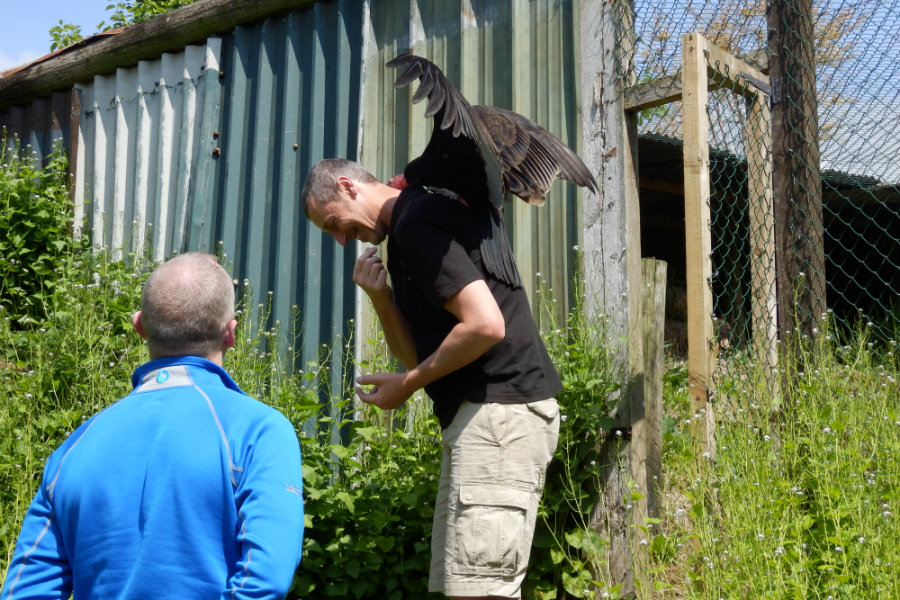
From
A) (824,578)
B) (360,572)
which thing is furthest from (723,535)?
(360,572)

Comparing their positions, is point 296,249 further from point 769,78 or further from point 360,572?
point 769,78

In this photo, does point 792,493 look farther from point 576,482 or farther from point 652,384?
point 576,482

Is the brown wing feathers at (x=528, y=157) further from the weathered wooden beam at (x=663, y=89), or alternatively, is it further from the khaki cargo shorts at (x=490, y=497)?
the khaki cargo shorts at (x=490, y=497)

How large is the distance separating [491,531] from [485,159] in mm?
1171

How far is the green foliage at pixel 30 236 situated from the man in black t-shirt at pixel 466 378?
13.9 feet

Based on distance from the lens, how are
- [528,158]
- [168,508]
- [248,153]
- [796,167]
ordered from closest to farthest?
[168,508] < [528,158] < [796,167] < [248,153]

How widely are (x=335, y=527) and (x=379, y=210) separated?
4.69 ft

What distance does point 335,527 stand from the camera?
12.1 feet

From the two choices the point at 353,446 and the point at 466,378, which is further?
the point at 353,446

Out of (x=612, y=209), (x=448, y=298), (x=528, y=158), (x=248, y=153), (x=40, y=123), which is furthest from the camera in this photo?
(x=40, y=123)

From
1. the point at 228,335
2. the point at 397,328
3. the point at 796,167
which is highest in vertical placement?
the point at 796,167

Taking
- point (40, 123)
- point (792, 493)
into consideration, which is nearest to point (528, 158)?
point (792, 493)

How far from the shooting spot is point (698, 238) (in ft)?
11.5

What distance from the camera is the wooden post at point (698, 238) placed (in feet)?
11.5
